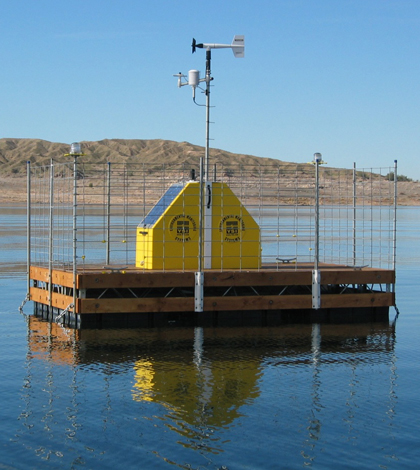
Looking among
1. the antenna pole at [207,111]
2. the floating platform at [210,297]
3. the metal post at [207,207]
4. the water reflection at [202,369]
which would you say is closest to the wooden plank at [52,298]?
the floating platform at [210,297]

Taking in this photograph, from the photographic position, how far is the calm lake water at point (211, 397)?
33.4 feet

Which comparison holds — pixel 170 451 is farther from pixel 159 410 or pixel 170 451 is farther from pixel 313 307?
pixel 313 307

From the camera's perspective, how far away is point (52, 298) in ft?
64.8

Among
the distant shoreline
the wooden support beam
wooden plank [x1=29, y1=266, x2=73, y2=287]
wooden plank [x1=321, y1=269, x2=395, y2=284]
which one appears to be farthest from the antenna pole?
the distant shoreline

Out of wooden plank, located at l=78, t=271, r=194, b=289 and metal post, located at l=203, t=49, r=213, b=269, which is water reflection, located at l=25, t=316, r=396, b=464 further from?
metal post, located at l=203, t=49, r=213, b=269

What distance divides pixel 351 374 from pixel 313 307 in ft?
15.4

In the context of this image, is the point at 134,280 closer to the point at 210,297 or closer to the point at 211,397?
the point at 210,297

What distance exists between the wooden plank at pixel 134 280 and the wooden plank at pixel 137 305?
13.4 inches

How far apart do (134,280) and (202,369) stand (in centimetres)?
384

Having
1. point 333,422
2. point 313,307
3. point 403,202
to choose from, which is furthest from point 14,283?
point 403,202

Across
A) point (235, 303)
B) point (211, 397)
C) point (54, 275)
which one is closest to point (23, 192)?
point (54, 275)

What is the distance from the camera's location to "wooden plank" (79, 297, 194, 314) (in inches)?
698

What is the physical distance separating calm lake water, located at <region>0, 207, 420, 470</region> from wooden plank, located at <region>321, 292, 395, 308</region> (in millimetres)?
556

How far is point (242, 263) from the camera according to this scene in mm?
19969
